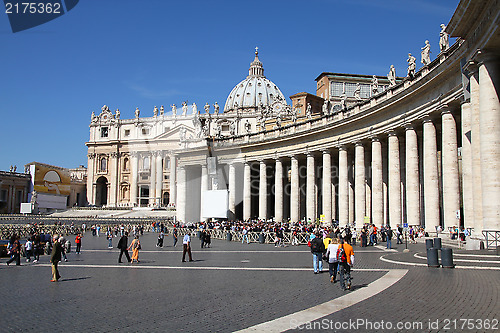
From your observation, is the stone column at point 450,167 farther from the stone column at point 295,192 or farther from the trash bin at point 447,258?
the stone column at point 295,192

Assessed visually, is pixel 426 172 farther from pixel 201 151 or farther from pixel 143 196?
pixel 143 196

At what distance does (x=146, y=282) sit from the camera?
15.4 meters

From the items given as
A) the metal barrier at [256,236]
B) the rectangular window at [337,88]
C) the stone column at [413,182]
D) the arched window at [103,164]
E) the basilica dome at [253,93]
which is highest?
the basilica dome at [253,93]

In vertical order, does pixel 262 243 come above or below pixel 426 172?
below

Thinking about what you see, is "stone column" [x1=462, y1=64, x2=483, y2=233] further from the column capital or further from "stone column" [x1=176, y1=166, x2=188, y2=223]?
"stone column" [x1=176, y1=166, x2=188, y2=223]

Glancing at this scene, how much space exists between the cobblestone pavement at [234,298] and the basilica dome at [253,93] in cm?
13813

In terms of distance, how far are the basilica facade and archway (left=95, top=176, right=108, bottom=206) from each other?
→ 75.7 metres

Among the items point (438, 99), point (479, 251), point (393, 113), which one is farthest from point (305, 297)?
point (393, 113)

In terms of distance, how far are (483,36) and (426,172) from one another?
11878mm

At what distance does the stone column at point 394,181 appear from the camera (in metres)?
33.4

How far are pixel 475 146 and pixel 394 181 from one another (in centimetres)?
1276

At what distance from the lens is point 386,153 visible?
1553 inches

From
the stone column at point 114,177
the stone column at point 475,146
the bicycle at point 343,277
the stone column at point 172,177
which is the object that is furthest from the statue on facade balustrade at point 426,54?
the stone column at point 114,177

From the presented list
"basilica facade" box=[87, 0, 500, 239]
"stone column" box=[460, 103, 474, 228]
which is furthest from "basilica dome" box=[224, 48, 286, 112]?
"stone column" box=[460, 103, 474, 228]
